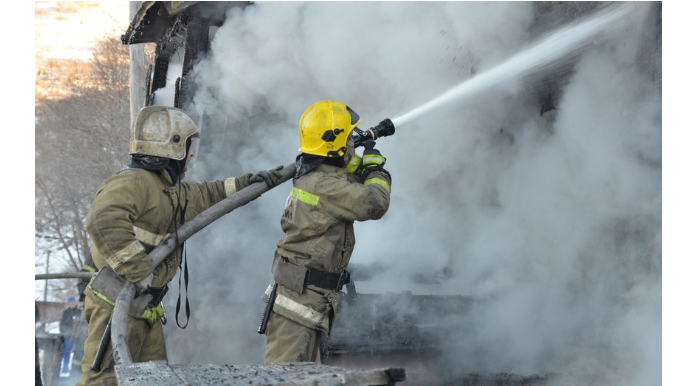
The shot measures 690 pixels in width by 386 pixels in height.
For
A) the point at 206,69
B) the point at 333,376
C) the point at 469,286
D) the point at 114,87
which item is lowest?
the point at 333,376

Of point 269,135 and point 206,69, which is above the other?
point 206,69

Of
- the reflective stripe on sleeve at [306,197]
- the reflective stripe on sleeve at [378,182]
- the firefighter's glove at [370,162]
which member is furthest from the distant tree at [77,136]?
the reflective stripe on sleeve at [378,182]

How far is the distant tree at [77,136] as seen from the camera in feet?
46.5

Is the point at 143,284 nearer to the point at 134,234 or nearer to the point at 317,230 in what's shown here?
the point at 134,234

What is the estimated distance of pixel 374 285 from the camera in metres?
5.55

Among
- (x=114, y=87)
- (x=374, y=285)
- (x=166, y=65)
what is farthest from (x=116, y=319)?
(x=114, y=87)

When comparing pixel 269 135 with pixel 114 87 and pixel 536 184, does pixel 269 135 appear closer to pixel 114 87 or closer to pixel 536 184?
pixel 536 184

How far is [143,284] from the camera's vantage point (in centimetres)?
364

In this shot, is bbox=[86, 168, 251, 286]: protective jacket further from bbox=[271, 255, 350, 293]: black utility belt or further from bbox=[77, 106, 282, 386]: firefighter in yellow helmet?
bbox=[271, 255, 350, 293]: black utility belt

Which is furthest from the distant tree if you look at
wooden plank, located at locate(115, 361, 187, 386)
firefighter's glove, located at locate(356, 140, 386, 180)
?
wooden plank, located at locate(115, 361, 187, 386)

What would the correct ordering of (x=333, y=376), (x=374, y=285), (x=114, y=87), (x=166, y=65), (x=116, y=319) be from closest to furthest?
(x=333, y=376)
(x=116, y=319)
(x=374, y=285)
(x=166, y=65)
(x=114, y=87)

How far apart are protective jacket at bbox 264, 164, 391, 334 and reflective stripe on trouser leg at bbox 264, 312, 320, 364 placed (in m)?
0.05

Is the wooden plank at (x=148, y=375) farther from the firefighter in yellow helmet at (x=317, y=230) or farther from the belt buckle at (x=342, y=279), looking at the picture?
the belt buckle at (x=342, y=279)
